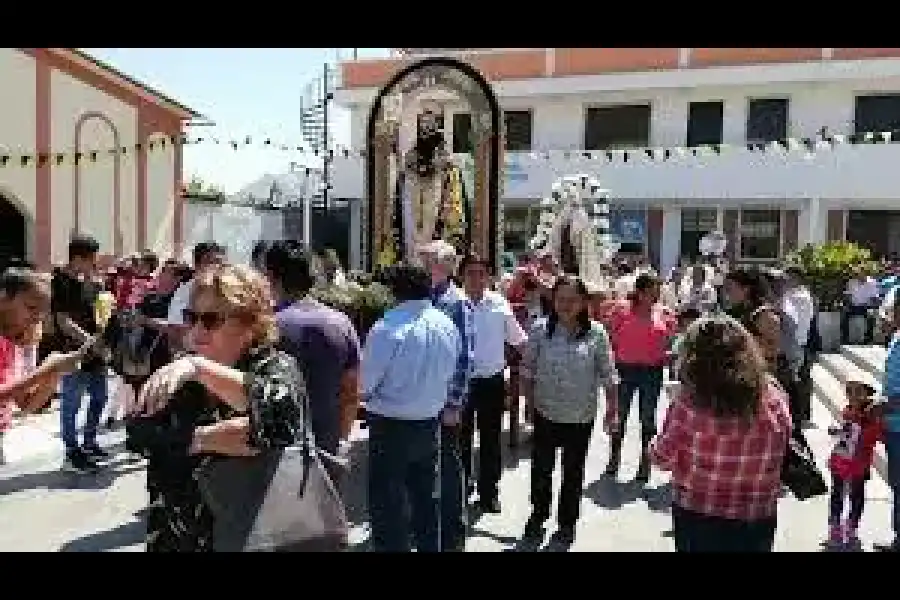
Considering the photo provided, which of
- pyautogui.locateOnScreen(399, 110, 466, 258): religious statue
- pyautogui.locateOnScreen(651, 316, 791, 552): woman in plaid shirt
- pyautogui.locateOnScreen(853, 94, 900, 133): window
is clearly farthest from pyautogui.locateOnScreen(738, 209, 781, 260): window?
pyautogui.locateOnScreen(651, 316, 791, 552): woman in plaid shirt

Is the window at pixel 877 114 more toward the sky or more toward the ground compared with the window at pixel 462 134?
more toward the sky

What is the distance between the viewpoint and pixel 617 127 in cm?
2838

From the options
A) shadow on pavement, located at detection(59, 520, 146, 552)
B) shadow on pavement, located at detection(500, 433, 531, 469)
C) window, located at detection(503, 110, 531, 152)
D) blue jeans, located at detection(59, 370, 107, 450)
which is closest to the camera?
shadow on pavement, located at detection(59, 520, 146, 552)

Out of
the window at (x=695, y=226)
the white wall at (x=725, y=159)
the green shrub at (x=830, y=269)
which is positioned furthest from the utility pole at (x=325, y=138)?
the green shrub at (x=830, y=269)

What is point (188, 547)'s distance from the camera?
310cm

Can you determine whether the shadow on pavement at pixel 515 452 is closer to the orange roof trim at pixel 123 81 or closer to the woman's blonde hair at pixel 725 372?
the woman's blonde hair at pixel 725 372

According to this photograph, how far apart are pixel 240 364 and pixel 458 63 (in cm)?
1017

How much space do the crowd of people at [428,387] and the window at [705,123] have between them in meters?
20.6

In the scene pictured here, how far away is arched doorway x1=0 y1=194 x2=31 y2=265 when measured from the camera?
17422 mm

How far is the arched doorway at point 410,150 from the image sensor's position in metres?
12.7

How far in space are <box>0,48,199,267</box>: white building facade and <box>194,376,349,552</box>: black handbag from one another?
13443 millimetres

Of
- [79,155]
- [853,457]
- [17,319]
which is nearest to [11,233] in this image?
[79,155]

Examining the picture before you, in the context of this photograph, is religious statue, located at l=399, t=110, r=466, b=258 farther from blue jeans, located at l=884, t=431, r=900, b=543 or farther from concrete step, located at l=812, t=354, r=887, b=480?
blue jeans, located at l=884, t=431, r=900, b=543
